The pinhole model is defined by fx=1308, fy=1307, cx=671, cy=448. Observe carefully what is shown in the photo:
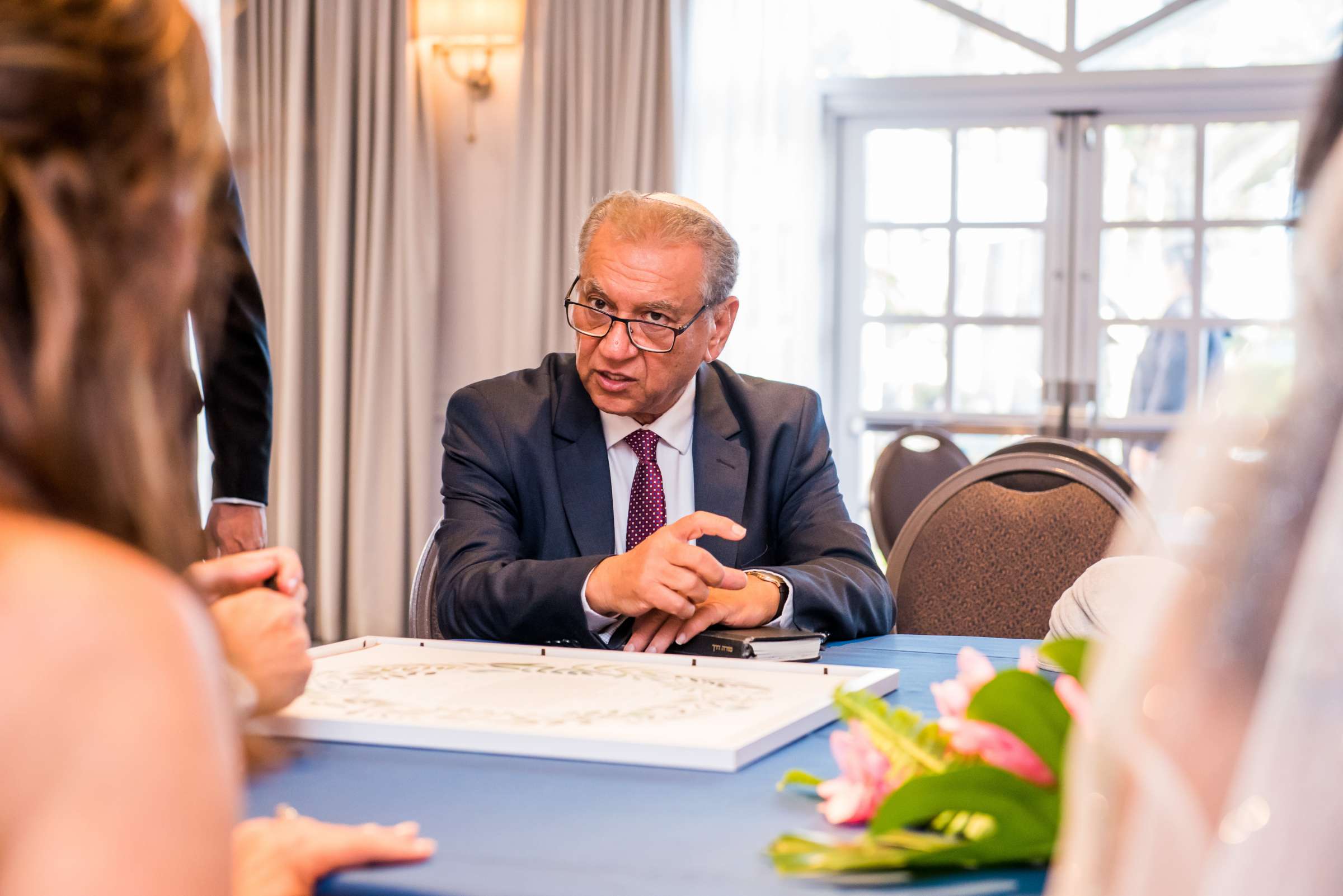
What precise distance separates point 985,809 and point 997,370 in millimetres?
4255

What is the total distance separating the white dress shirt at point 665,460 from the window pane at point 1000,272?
2844mm

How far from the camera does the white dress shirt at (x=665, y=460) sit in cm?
220

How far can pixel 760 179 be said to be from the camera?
4.75 m

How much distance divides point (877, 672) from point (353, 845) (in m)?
0.71

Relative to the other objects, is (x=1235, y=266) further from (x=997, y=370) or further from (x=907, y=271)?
(x=907, y=271)

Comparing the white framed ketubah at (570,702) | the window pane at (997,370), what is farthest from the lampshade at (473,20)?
the white framed ketubah at (570,702)

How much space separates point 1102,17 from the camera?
4.69 meters

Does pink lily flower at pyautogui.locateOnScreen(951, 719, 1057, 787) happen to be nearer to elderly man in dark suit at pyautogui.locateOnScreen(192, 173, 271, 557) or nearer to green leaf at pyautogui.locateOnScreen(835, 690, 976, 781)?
green leaf at pyautogui.locateOnScreen(835, 690, 976, 781)

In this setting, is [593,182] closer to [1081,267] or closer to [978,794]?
[1081,267]

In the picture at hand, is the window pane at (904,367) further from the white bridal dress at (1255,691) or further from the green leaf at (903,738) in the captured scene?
the white bridal dress at (1255,691)

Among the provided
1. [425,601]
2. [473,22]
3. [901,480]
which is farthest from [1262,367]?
[473,22]

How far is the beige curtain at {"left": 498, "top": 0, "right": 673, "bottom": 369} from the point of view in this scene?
4.74 m

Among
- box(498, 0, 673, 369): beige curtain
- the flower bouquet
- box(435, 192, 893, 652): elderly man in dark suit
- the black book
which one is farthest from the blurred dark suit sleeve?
box(498, 0, 673, 369): beige curtain

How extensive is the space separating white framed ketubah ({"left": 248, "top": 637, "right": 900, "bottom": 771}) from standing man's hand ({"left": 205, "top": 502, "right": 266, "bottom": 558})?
100 cm
